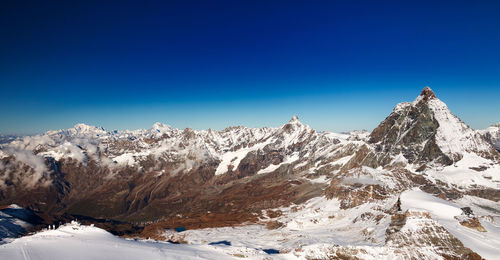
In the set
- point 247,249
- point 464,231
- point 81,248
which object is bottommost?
point 247,249

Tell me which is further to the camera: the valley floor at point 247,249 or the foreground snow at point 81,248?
the valley floor at point 247,249

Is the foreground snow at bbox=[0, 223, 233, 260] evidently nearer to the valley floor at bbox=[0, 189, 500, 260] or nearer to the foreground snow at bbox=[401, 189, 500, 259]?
the valley floor at bbox=[0, 189, 500, 260]

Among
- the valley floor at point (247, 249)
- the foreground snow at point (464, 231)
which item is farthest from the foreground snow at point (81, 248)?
the foreground snow at point (464, 231)

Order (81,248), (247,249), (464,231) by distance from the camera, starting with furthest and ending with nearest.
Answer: (247,249) → (464,231) → (81,248)

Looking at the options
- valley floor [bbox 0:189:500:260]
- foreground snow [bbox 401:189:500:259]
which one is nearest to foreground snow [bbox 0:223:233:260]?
valley floor [bbox 0:189:500:260]

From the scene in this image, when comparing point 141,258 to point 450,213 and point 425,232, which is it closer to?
point 425,232

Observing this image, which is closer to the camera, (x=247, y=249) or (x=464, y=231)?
(x=464, y=231)

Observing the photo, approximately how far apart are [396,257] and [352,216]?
73.8m

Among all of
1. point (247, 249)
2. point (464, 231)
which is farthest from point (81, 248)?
point (464, 231)

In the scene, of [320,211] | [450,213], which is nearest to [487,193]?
[320,211]

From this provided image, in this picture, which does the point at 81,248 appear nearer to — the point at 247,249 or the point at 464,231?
the point at 247,249

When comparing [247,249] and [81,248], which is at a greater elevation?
[81,248]

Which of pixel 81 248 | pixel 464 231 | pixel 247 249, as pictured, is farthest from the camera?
pixel 247 249

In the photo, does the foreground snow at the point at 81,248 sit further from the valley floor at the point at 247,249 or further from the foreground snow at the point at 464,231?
the foreground snow at the point at 464,231
